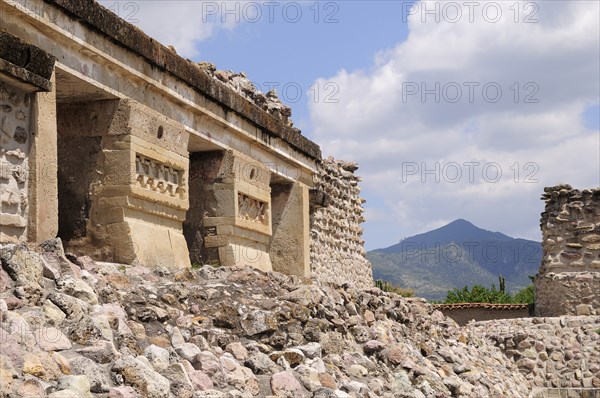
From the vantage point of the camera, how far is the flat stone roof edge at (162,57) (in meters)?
7.13

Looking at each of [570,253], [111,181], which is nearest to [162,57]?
[111,181]

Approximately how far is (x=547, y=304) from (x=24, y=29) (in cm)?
1130

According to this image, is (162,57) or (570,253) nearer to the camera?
(162,57)

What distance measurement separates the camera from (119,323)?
542 cm

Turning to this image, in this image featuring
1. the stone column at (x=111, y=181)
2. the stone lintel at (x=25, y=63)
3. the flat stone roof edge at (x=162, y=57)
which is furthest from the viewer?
the stone column at (x=111, y=181)

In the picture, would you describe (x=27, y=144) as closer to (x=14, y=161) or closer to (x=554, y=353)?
(x=14, y=161)

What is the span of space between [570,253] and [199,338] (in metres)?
10.8

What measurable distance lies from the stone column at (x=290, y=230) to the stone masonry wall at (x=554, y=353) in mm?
3291

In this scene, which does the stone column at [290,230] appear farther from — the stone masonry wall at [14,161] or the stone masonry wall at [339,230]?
the stone masonry wall at [14,161]

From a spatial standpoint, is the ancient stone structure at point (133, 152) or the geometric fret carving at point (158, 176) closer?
the ancient stone structure at point (133, 152)

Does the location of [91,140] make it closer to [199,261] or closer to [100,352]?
[199,261]

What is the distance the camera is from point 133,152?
773 cm

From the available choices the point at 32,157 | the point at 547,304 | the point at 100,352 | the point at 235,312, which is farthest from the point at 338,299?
the point at 547,304

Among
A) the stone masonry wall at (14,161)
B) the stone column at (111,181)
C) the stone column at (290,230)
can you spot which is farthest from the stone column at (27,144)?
the stone column at (290,230)
